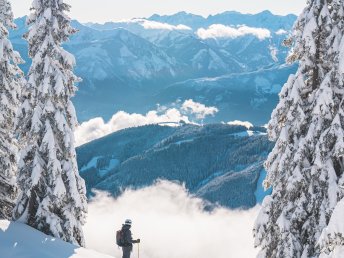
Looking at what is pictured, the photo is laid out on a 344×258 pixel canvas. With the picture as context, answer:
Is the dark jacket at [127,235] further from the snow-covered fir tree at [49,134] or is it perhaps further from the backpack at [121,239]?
the snow-covered fir tree at [49,134]

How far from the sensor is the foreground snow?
63.0 feet

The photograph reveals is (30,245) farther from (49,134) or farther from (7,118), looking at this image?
(7,118)

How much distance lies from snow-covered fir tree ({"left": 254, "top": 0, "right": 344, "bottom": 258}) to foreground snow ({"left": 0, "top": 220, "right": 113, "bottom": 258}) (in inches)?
300

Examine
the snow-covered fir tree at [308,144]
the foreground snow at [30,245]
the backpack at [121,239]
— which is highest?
the snow-covered fir tree at [308,144]

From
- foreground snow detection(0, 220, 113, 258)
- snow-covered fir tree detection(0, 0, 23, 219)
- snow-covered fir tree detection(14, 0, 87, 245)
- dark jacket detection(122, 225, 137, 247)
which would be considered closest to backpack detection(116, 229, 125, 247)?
dark jacket detection(122, 225, 137, 247)

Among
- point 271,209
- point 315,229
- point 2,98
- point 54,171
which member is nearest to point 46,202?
point 54,171

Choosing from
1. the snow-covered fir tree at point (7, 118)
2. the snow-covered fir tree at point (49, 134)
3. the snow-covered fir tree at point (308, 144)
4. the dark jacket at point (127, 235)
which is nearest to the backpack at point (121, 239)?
the dark jacket at point (127, 235)

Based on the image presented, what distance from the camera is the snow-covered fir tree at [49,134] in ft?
77.7

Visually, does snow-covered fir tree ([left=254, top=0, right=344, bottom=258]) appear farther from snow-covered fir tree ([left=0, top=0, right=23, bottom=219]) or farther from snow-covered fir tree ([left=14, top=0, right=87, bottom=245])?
snow-covered fir tree ([left=0, top=0, right=23, bottom=219])

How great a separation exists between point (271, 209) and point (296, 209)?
1.61m

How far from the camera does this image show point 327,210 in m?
16.7

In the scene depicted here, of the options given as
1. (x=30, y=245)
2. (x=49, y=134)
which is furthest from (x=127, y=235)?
(x=49, y=134)

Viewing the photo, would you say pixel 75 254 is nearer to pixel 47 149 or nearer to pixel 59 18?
pixel 47 149

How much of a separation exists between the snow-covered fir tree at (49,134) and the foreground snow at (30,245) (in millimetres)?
1324
